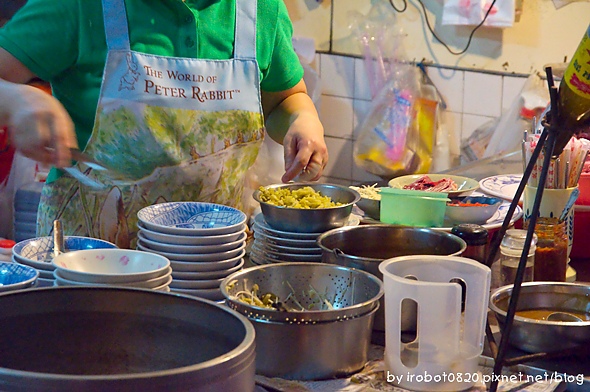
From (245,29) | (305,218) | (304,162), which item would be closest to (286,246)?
(305,218)

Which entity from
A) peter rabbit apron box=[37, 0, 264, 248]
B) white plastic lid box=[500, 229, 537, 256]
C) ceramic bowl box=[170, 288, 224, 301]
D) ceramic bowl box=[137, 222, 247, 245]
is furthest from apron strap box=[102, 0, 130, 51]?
white plastic lid box=[500, 229, 537, 256]

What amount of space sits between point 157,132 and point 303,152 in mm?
321

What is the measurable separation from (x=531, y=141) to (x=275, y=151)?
5.61 ft

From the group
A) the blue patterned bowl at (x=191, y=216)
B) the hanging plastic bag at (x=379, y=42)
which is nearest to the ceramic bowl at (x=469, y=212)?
the blue patterned bowl at (x=191, y=216)

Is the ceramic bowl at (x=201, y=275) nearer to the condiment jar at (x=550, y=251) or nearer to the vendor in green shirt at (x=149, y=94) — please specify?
the vendor in green shirt at (x=149, y=94)

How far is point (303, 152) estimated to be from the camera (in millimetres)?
1718

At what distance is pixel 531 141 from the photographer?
5.01ft

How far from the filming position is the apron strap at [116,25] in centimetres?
156

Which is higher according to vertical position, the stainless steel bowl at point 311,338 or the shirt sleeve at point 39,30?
the shirt sleeve at point 39,30

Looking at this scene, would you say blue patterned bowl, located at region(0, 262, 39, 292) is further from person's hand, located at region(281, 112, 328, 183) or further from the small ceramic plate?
the small ceramic plate

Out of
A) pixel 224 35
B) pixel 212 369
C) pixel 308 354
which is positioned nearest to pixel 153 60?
pixel 224 35

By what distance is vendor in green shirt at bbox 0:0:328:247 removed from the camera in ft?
5.09

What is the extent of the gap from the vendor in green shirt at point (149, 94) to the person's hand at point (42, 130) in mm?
265

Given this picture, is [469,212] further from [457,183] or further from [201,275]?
[201,275]
